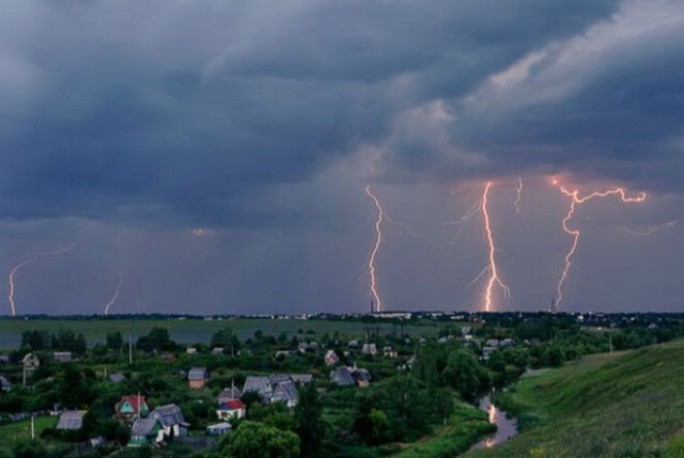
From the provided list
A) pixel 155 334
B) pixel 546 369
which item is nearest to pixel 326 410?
pixel 546 369

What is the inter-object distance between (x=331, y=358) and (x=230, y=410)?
46.5 meters

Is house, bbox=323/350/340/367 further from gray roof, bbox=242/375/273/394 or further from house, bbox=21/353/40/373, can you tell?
house, bbox=21/353/40/373

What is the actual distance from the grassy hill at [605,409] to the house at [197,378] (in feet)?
98.1

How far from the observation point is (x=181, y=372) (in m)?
89.3

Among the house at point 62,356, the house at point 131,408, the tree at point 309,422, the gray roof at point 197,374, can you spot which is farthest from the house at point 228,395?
the house at point 62,356

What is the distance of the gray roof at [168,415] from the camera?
2003 inches

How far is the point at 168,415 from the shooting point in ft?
171

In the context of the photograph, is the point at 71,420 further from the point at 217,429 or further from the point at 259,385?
the point at 259,385

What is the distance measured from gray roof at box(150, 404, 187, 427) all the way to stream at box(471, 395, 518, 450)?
19.6 m

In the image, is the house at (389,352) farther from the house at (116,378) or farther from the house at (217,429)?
the house at (217,429)

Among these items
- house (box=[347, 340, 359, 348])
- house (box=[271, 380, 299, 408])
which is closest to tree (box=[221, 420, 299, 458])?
house (box=[271, 380, 299, 408])

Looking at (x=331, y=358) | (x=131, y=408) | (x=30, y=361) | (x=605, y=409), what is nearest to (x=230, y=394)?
(x=131, y=408)

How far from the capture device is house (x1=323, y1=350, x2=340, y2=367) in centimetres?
10144

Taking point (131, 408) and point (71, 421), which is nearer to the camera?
point (71, 421)
